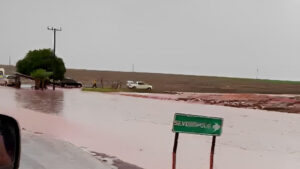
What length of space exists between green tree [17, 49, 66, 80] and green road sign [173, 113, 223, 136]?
58126 mm

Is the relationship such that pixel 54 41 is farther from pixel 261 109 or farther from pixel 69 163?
pixel 69 163

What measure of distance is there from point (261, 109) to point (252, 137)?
737 inches

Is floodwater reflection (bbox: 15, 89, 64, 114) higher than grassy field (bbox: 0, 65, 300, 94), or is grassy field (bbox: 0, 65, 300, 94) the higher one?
grassy field (bbox: 0, 65, 300, 94)

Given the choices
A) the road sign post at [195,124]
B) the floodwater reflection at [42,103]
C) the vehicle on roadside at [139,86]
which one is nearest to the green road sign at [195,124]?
the road sign post at [195,124]

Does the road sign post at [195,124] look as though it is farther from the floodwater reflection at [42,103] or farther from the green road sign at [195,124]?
the floodwater reflection at [42,103]

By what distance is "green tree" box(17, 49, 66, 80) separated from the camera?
6481 cm

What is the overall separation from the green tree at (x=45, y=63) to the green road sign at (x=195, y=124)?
191ft

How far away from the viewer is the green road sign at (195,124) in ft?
22.4

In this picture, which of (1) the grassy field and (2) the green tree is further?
(1) the grassy field

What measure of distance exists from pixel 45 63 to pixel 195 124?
60.3m

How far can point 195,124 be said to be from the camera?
270 inches

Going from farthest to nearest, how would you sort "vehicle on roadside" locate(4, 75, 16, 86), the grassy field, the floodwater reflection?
the grassy field, "vehicle on roadside" locate(4, 75, 16, 86), the floodwater reflection

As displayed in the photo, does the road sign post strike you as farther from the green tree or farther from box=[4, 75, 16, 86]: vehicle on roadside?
the green tree

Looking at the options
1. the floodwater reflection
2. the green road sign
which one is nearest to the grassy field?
the floodwater reflection
